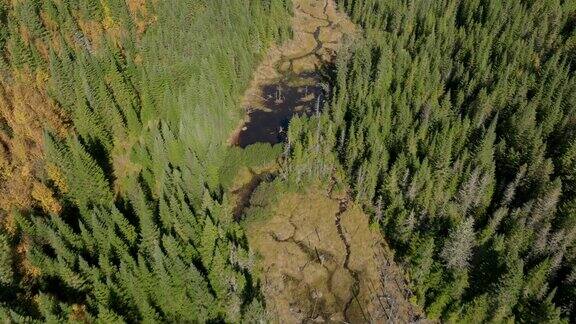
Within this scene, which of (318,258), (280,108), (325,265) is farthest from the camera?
(280,108)

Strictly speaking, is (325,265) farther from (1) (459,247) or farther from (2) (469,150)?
(2) (469,150)

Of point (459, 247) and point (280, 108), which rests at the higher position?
point (459, 247)

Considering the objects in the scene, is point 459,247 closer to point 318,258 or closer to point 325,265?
point 325,265

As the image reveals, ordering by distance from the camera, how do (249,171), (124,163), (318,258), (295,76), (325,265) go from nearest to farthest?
(325,265) → (318,258) → (124,163) → (249,171) → (295,76)

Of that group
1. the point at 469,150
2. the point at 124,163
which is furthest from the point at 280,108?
the point at 469,150

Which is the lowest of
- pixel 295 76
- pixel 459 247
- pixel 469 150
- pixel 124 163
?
pixel 295 76

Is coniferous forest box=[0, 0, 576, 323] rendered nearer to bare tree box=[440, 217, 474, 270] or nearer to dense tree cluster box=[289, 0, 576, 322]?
bare tree box=[440, 217, 474, 270]

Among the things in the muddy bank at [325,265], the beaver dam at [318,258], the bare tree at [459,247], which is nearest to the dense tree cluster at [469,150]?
the bare tree at [459,247]

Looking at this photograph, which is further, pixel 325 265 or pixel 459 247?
pixel 325 265
